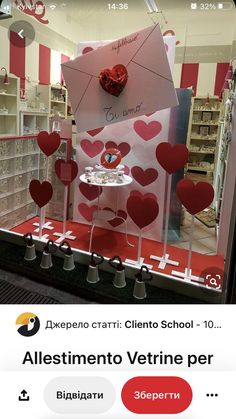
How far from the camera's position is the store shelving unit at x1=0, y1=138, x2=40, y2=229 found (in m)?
2.45

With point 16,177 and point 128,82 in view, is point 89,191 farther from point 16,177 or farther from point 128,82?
point 128,82

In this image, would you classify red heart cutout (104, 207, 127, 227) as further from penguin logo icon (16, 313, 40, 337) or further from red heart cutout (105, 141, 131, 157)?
penguin logo icon (16, 313, 40, 337)

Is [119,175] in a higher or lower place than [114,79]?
lower

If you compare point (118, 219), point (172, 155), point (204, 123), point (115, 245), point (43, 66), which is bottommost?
point (115, 245)

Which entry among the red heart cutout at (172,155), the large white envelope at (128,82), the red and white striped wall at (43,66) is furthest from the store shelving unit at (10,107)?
the red heart cutout at (172,155)

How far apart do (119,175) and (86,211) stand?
19.7 inches

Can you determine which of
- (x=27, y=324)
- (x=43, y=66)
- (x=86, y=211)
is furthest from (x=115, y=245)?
(x=43, y=66)

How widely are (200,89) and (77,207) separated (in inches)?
166

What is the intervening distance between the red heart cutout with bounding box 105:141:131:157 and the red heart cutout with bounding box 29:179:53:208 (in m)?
0.80

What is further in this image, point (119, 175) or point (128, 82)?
point (119, 175)

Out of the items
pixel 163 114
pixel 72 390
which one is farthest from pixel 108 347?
pixel 163 114

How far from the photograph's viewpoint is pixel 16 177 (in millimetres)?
2611

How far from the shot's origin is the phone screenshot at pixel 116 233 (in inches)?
19.4

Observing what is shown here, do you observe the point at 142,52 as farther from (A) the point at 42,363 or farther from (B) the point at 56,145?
(A) the point at 42,363
